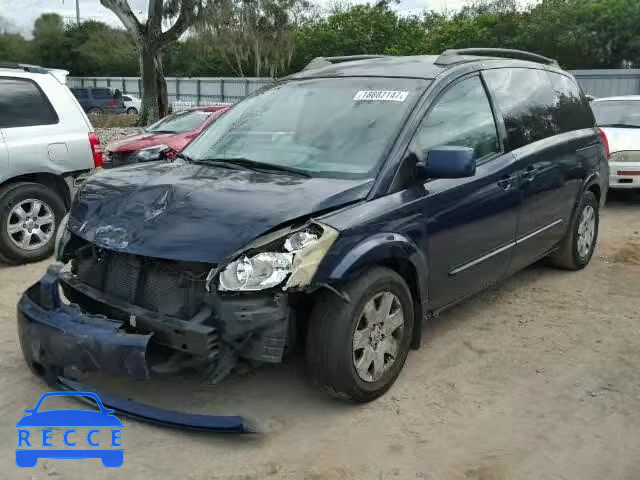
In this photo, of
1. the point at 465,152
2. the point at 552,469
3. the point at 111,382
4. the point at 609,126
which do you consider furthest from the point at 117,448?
the point at 609,126

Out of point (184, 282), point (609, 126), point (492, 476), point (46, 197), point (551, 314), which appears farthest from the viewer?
point (609, 126)

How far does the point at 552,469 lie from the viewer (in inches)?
124

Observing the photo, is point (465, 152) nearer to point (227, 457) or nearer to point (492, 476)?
point (492, 476)

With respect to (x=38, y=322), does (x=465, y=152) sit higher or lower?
higher

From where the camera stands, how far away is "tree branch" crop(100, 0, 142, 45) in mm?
21109

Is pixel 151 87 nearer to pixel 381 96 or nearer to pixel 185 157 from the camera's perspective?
pixel 185 157

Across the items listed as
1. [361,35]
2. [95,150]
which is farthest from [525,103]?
[361,35]

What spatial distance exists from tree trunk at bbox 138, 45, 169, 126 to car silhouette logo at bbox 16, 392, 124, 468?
65.0 ft

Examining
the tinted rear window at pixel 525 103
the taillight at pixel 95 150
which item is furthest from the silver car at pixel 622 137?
the taillight at pixel 95 150

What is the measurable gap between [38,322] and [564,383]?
296cm

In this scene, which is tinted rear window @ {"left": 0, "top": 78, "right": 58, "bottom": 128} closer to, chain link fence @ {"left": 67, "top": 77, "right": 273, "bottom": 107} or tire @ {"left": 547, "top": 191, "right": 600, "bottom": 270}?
tire @ {"left": 547, "top": 191, "right": 600, "bottom": 270}

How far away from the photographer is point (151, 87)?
891 inches

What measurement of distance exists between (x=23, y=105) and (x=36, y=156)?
54 cm

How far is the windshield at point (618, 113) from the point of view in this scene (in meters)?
10.1
